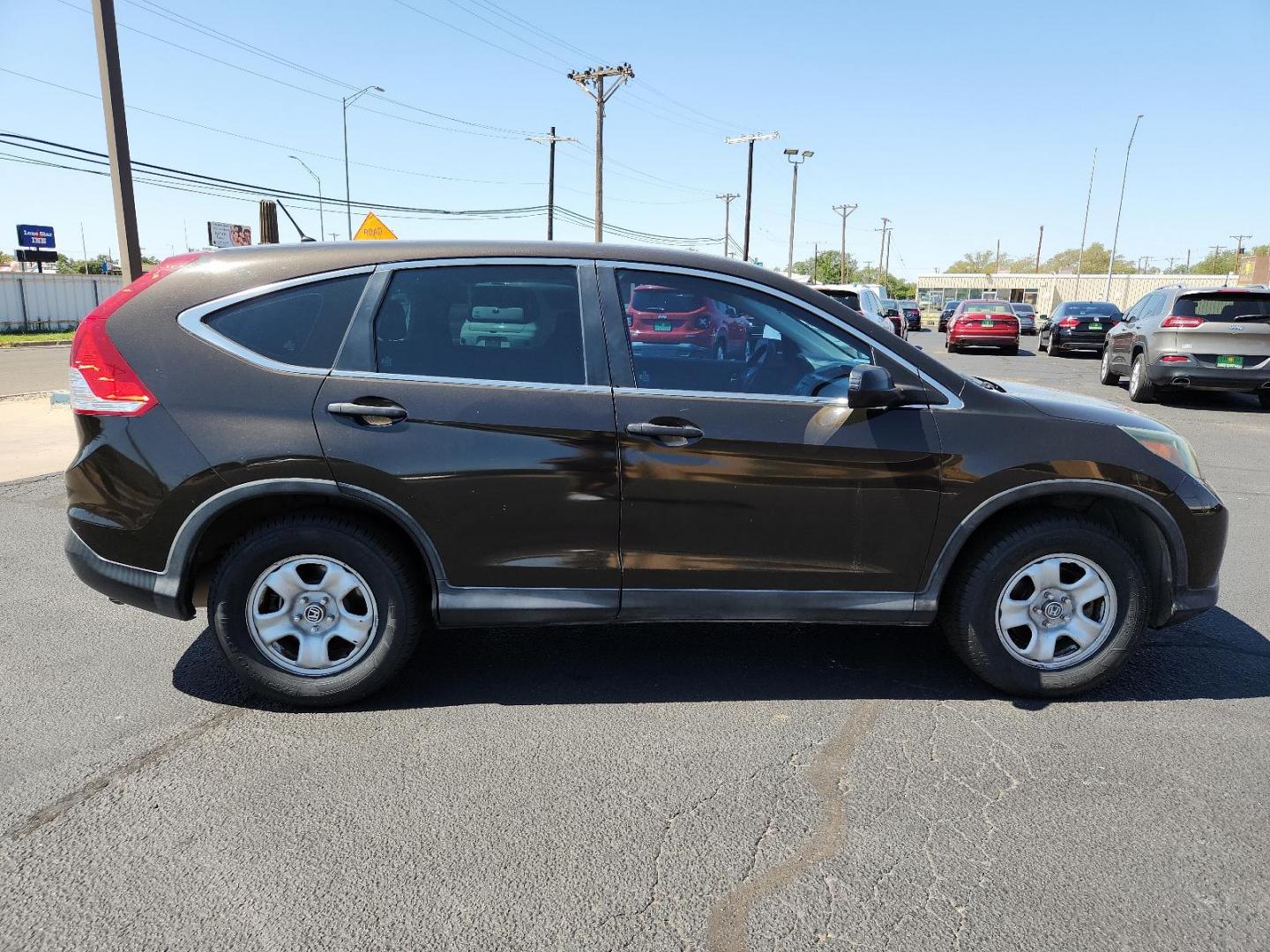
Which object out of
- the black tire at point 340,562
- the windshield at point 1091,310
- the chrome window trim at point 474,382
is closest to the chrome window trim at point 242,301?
the chrome window trim at point 474,382

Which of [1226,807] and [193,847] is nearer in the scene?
[193,847]

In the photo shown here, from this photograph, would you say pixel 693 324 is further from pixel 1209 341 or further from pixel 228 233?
pixel 228 233

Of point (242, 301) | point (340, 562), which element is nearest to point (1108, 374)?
point (340, 562)

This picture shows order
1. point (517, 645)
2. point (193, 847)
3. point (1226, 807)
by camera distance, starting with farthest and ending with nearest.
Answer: point (517, 645), point (1226, 807), point (193, 847)

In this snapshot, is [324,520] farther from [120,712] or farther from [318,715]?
[120,712]

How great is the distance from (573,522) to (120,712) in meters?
1.93

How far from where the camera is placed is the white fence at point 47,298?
32156 mm

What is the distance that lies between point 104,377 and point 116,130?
339 inches

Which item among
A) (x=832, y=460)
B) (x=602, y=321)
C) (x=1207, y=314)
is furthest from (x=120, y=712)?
(x=1207, y=314)

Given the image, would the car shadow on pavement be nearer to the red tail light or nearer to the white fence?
the red tail light

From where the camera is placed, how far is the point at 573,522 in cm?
334

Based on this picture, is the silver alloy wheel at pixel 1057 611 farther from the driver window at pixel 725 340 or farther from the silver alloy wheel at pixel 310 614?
the silver alloy wheel at pixel 310 614

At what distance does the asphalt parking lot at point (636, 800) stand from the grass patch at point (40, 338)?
2849 cm

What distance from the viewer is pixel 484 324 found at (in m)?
3.42
